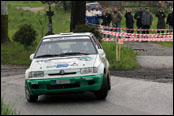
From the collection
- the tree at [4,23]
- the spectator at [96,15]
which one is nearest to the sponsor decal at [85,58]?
the tree at [4,23]

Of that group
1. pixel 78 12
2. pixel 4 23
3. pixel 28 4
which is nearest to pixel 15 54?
pixel 78 12

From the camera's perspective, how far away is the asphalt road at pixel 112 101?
10.2 meters

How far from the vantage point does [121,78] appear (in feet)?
51.6

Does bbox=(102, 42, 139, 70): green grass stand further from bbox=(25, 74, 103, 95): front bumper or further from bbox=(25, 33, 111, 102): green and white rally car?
bbox=(25, 74, 103, 95): front bumper

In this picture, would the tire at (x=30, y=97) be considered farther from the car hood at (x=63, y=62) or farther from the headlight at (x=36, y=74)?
the car hood at (x=63, y=62)

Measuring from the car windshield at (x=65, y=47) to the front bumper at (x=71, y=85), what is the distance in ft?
3.96

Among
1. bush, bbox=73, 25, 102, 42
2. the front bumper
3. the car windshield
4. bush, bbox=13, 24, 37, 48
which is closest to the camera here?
the front bumper

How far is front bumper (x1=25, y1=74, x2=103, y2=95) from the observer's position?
10.9 meters

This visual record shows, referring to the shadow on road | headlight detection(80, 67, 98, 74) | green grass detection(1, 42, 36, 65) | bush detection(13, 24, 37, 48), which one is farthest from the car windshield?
bush detection(13, 24, 37, 48)

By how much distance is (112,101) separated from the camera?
11.4 meters

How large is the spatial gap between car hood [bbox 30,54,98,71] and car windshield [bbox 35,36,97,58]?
1.20 ft

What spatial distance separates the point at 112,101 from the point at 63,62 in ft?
4.72

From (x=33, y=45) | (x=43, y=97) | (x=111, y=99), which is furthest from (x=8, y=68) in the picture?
(x=111, y=99)

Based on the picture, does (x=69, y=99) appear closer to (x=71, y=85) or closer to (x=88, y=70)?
(x=71, y=85)
